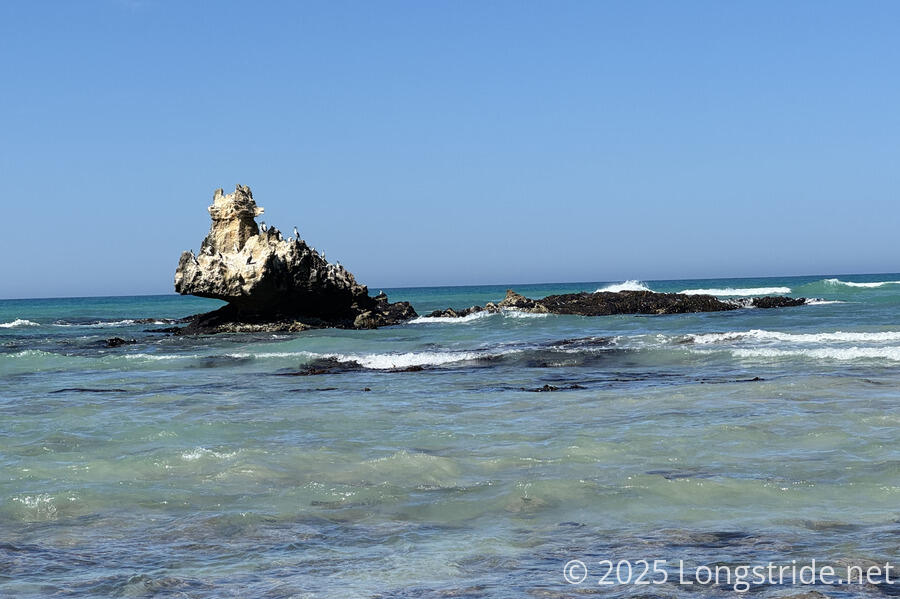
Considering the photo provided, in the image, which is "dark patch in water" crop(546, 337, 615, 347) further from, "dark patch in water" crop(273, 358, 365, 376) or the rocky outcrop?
the rocky outcrop

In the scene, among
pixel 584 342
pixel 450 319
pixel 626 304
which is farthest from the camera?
pixel 626 304

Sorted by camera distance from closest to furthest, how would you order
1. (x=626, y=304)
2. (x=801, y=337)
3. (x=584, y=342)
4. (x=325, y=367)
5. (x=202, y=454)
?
(x=202, y=454) < (x=325, y=367) < (x=801, y=337) < (x=584, y=342) < (x=626, y=304)

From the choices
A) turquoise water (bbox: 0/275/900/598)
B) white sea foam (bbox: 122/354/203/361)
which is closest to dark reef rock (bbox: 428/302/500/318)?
white sea foam (bbox: 122/354/203/361)

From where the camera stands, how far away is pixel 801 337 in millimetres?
21125

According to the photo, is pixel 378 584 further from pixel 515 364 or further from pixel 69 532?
pixel 515 364

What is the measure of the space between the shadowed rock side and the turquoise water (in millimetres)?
18252

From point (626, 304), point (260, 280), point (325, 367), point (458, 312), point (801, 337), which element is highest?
point (260, 280)

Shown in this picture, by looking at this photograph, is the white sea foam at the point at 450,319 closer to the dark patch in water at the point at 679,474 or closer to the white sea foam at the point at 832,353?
the white sea foam at the point at 832,353

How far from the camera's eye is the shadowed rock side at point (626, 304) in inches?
1404

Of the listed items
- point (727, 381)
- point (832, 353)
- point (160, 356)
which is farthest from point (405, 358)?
point (832, 353)

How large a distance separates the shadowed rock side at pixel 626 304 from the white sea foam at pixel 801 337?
12.8 meters

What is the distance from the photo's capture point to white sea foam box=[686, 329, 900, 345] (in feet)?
66.0

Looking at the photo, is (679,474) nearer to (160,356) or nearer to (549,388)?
(549,388)

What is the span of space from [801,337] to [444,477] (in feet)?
52.0
